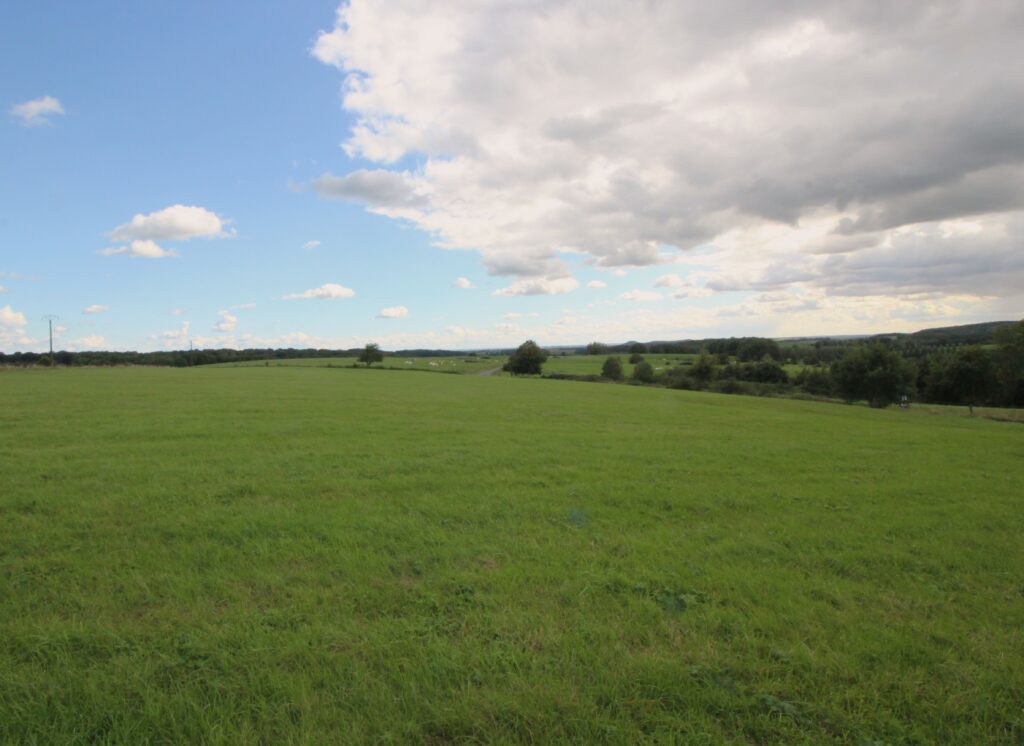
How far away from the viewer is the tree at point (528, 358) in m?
97.0

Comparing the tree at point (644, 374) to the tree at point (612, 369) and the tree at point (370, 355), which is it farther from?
the tree at point (370, 355)

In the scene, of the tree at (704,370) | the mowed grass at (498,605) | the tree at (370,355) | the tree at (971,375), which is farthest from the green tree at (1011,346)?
the tree at (370,355)

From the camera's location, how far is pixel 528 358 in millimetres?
96938

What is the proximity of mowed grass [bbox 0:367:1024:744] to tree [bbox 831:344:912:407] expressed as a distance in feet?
184

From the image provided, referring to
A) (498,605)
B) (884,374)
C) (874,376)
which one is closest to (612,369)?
(874,376)

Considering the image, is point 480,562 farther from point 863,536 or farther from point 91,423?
point 91,423

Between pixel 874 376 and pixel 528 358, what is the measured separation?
5743cm

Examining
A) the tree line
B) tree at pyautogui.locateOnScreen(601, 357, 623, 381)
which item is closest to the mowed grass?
the tree line

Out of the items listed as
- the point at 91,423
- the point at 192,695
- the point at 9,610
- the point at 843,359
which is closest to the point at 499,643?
the point at 192,695

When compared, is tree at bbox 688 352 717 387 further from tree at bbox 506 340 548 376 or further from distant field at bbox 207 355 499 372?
distant field at bbox 207 355 499 372

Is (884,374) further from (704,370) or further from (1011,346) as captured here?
(704,370)

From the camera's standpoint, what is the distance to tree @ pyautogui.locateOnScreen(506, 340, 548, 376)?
97.0 m

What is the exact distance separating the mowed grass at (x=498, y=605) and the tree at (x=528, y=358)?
8626 cm

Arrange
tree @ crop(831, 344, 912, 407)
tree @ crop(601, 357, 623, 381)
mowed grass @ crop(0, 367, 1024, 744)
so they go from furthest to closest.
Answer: tree @ crop(601, 357, 623, 381)
tree @ crop(831, 344, 912, 407)
mowed grass @ crop(0, 367, 1024, 744)
